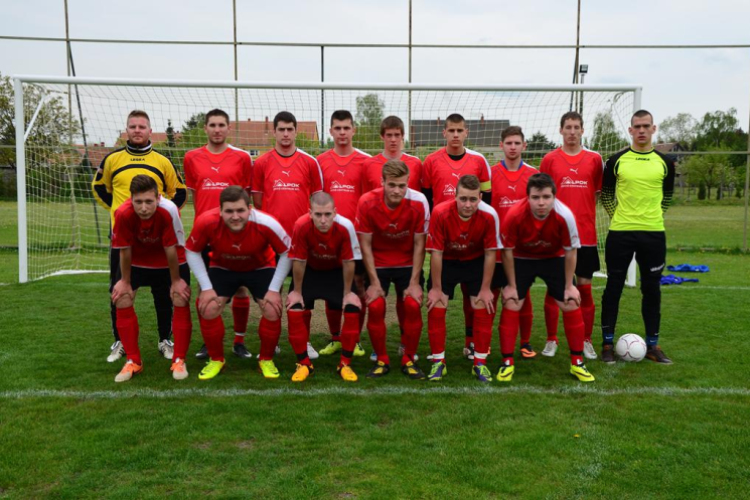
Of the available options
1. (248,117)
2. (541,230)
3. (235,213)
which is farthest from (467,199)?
(248,117)

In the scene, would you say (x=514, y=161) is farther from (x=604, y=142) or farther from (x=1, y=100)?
(x=1, y=100)

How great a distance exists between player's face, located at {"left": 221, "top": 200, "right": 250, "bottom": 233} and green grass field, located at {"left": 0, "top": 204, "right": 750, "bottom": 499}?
117cm

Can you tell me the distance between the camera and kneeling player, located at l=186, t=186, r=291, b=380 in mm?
4000

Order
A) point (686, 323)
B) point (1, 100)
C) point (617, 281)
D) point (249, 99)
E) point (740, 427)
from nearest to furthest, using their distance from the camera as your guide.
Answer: point (740, 427) < point (617, 281) < point (686, 323) < point (249, 99) < point (1, 100)

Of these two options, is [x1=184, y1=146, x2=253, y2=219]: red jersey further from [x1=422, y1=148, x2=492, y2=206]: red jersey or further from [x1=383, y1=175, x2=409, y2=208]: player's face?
[x1=422, y1=148, x2=492, y2=206]: red jersey

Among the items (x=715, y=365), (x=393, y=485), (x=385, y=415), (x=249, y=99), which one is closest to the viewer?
(x=393, y=485)

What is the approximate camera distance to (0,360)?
4438 millimetres

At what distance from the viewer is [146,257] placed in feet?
14.2

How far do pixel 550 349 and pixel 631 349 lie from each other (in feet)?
2.13

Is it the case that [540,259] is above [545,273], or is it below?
above

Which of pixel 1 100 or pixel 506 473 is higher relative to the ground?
pixel 1 100

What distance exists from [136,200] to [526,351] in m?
3.37

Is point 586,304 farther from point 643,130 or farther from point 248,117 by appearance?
point 248,117

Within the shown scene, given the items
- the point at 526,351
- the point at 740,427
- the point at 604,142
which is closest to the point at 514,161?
the point at 526,351
